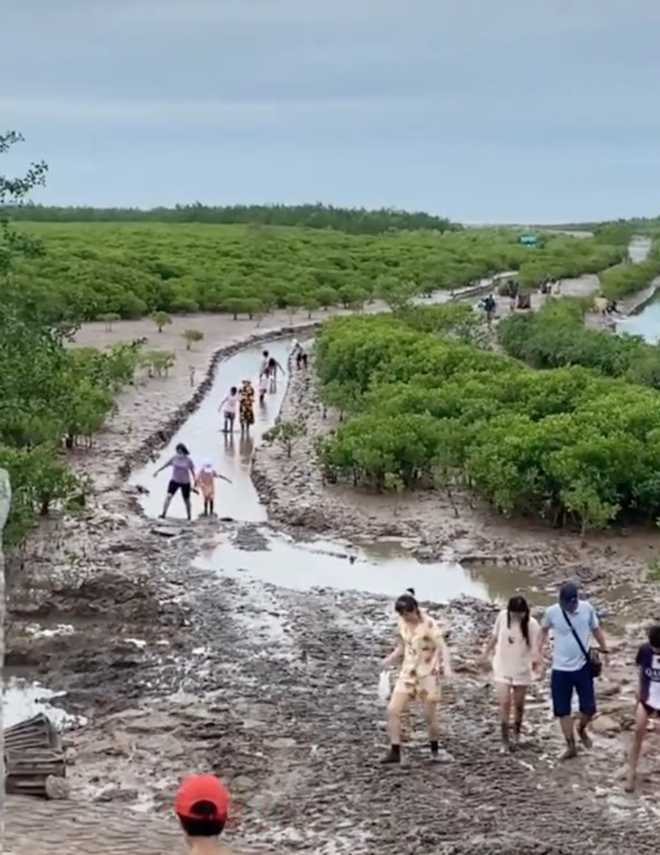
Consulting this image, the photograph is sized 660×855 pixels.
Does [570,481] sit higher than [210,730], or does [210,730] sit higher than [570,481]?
[570,481]

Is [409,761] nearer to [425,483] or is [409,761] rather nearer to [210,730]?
[210,730]

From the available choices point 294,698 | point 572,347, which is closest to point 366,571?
point 294,698

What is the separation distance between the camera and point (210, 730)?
1105 centimetres

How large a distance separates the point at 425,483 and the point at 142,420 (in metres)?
8.09

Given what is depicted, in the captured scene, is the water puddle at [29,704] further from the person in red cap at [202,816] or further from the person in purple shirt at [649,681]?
the person in red cap at [202,816]

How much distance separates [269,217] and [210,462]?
127186 millimetres

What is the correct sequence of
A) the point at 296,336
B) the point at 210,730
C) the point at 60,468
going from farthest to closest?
the point at 296,336 → the point at 60,468 → the point at 210,730

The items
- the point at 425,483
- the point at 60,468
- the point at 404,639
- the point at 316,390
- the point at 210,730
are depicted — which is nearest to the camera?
the point at 404,639

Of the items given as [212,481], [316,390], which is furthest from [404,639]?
[316,390]

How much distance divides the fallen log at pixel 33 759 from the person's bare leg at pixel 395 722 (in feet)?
8.05

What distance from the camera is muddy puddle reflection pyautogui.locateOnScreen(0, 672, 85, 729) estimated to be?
37.6 ft

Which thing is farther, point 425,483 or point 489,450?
point 425,483

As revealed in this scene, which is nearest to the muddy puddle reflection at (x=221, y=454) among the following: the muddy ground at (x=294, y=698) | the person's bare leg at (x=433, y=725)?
the muddy ground at (x=294, y=698)

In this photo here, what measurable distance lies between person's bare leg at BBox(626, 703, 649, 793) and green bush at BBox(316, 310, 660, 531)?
8.07 meters
